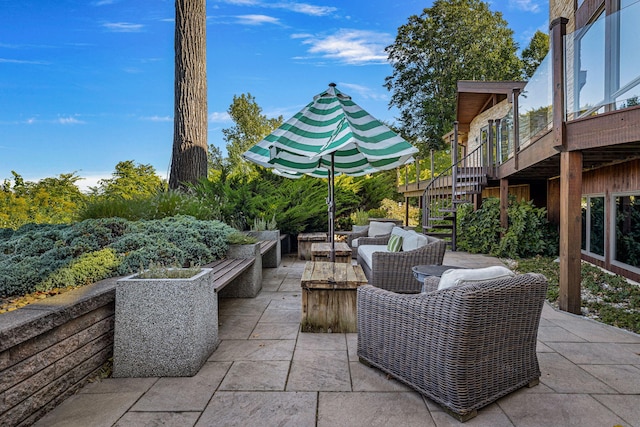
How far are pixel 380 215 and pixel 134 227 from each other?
7301mm

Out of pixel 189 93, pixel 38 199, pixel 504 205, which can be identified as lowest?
pixel 504 205

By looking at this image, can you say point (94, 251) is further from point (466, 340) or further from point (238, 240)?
point (466, 340)

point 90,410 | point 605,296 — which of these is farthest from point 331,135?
point 605,296

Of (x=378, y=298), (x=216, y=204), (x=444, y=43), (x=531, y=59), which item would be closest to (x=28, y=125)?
(x=216, y=204)

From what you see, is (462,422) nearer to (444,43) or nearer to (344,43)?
(344,43)

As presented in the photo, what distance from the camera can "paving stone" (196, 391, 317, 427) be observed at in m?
1.94

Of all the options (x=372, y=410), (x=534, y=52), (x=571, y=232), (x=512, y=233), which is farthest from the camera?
(x=534, y=52)

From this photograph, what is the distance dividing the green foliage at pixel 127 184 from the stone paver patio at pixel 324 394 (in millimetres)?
3642

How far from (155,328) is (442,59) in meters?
22.3

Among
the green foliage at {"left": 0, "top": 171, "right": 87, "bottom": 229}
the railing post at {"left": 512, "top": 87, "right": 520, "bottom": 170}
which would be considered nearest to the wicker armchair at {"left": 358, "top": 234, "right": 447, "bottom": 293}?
the railing post at {"left": 512, "top": 87, "right": 520, "bottom": 170}

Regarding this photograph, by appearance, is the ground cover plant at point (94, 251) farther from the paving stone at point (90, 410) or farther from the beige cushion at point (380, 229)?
the beige cushion at point (380, 229)

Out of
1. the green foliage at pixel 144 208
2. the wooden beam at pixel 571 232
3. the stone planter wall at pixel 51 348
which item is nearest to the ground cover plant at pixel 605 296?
the wooden beam at pixel 571 232

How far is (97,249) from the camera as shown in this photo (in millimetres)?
3264

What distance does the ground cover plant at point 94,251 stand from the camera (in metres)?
2.65
